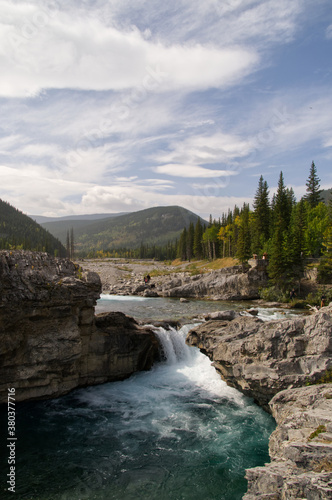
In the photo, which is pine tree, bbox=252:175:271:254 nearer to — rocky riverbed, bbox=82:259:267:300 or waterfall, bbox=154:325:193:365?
rocky riverbed, bbox=82:259:267:300

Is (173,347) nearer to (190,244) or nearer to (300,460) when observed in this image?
(300,460)

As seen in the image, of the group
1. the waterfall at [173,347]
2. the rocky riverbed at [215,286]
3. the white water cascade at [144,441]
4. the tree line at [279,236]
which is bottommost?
the white water cascade at [144,441]

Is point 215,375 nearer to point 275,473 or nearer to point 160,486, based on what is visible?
point 160,486

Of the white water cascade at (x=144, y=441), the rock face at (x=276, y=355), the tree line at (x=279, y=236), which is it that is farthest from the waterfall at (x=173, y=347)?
the tree line at (x=279, y=236)

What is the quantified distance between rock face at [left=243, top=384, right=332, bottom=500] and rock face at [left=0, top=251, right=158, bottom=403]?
1296 cm

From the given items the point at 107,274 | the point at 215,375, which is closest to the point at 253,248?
the point at 107,274

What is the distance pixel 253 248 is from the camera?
71.6 m

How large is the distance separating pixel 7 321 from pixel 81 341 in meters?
5.06

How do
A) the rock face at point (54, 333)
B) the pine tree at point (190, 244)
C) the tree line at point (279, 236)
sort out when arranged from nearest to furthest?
the rock face at point (54, 333)
the tree line at point (279, 236)
the pine tree at point (190, 244)

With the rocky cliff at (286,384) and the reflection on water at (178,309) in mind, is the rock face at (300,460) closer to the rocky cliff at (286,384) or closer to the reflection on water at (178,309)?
the rocky cliff at (286,384)

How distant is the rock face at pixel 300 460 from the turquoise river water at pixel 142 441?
3430mm

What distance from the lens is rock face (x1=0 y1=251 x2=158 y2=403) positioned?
59.4ft

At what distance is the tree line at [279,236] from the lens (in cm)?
5319

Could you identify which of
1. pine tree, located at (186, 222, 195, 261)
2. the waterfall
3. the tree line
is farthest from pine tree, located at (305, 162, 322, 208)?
the waterfall
